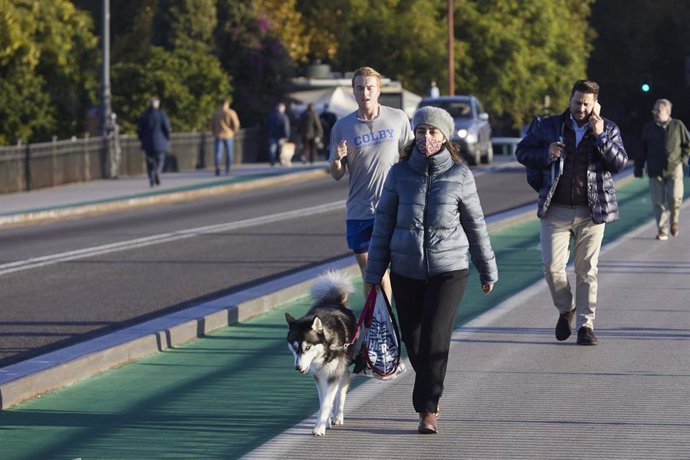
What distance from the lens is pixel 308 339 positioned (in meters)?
7.61

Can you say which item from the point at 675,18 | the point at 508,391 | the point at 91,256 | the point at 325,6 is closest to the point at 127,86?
the point at 325,6

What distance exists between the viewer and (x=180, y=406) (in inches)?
345

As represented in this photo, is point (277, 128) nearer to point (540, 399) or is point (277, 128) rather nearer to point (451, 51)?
point (451, 51)

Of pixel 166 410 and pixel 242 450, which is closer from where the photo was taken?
pixel 242 450

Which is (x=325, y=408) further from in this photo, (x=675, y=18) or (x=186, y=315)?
(x=675, y=18)

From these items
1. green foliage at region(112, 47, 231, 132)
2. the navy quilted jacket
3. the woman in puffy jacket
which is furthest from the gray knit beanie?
green foliage at region(112, 47, 231, 132)

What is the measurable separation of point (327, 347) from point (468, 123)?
113 ft

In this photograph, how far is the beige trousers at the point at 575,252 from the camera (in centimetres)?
1080

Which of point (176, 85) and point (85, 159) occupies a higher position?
point (176, 85)

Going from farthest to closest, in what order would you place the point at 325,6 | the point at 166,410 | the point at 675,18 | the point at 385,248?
the point at 675,18, the point at 325,6, the point at 166,410, the point at 385,248

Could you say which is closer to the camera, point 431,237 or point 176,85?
point 431,237

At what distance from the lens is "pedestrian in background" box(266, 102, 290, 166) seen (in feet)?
138

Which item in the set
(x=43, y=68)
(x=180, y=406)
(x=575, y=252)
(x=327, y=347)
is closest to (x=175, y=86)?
(x=43, y=68)

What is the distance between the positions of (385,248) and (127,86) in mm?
36947
